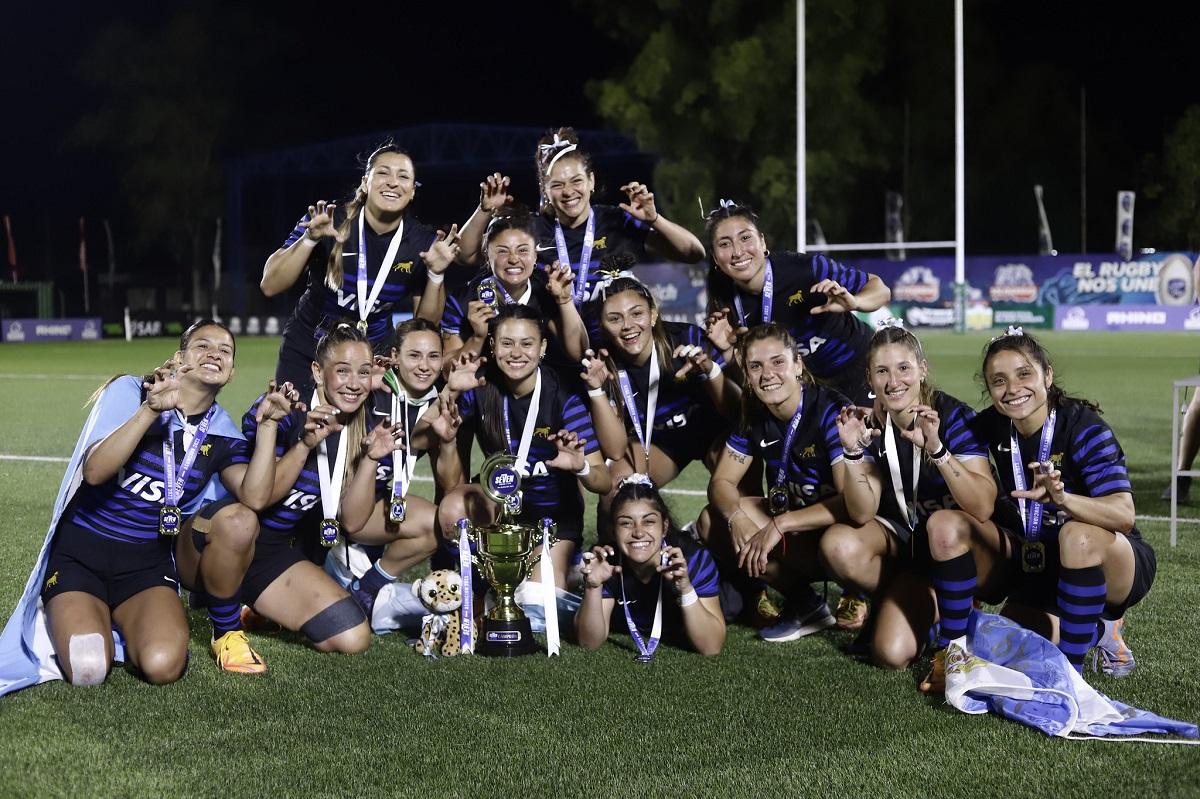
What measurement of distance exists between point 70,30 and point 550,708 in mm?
49948

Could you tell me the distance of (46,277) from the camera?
148ft

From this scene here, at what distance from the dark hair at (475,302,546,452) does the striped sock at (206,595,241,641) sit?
3.66 feet

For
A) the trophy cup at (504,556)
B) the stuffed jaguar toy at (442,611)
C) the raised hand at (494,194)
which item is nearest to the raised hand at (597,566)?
the trophy cup at (504,556)

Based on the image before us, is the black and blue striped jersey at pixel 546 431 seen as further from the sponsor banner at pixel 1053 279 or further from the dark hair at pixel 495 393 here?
the sponsor banner at pixel 1053 279

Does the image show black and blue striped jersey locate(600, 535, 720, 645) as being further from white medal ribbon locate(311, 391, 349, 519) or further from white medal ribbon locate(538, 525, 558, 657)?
white medal ribbon locate(311, 391, 349, 519)

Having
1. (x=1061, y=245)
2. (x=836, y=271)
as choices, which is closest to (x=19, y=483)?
(x=836, y=271)

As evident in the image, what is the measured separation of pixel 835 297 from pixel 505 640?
6.15 ft

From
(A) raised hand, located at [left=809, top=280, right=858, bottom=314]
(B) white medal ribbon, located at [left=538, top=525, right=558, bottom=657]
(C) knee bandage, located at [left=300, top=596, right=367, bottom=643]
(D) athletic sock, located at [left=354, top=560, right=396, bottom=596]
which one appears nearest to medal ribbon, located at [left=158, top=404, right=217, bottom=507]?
(C) knee bandage, located at [left=300, top=596, right=367, bottom=643]

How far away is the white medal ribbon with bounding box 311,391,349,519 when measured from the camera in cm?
462

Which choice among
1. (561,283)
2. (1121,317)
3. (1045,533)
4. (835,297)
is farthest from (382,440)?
(1121,317)

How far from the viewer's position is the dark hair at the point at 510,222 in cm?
514

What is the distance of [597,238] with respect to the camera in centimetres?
549

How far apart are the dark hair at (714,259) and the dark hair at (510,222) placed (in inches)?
27.7

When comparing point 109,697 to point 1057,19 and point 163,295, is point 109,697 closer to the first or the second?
point 163,295
